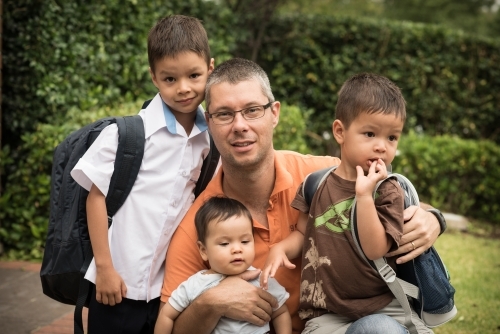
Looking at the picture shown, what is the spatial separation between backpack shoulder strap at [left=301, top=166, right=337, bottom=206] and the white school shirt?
651 millimetres

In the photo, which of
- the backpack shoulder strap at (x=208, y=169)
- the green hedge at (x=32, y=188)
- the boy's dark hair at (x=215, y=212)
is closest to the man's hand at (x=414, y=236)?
the boy's dark hair at (x=215, y=212)

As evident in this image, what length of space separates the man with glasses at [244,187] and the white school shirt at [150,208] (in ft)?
0.30

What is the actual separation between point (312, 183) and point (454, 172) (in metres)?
7.05

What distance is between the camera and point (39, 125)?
19.6ft

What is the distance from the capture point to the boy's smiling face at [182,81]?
10.3 feet

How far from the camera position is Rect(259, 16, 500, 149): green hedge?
11.1 metres

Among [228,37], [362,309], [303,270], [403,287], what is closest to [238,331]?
[303,270]

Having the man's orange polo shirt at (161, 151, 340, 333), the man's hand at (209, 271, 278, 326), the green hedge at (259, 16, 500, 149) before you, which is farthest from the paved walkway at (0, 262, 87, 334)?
the green hedge at (259, 16, 500, 149)

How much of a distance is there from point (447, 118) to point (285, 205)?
902 cm

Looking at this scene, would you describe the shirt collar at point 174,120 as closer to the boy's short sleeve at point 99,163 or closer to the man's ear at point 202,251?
the boy's short sleeve at point 99,163

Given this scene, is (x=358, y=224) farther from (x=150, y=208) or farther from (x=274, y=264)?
(x=150, y=208)

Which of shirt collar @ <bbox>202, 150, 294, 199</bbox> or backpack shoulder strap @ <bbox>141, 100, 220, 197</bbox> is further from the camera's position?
backpack shoulder strap @ <bbox>141, 100, 220, 197</bbox>

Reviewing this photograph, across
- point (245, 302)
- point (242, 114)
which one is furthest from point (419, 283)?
point (242, 114)

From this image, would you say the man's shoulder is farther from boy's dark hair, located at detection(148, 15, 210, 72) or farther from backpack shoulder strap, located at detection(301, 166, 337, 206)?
boy's dark hair, located at detection(148, 15, 210, 72)
